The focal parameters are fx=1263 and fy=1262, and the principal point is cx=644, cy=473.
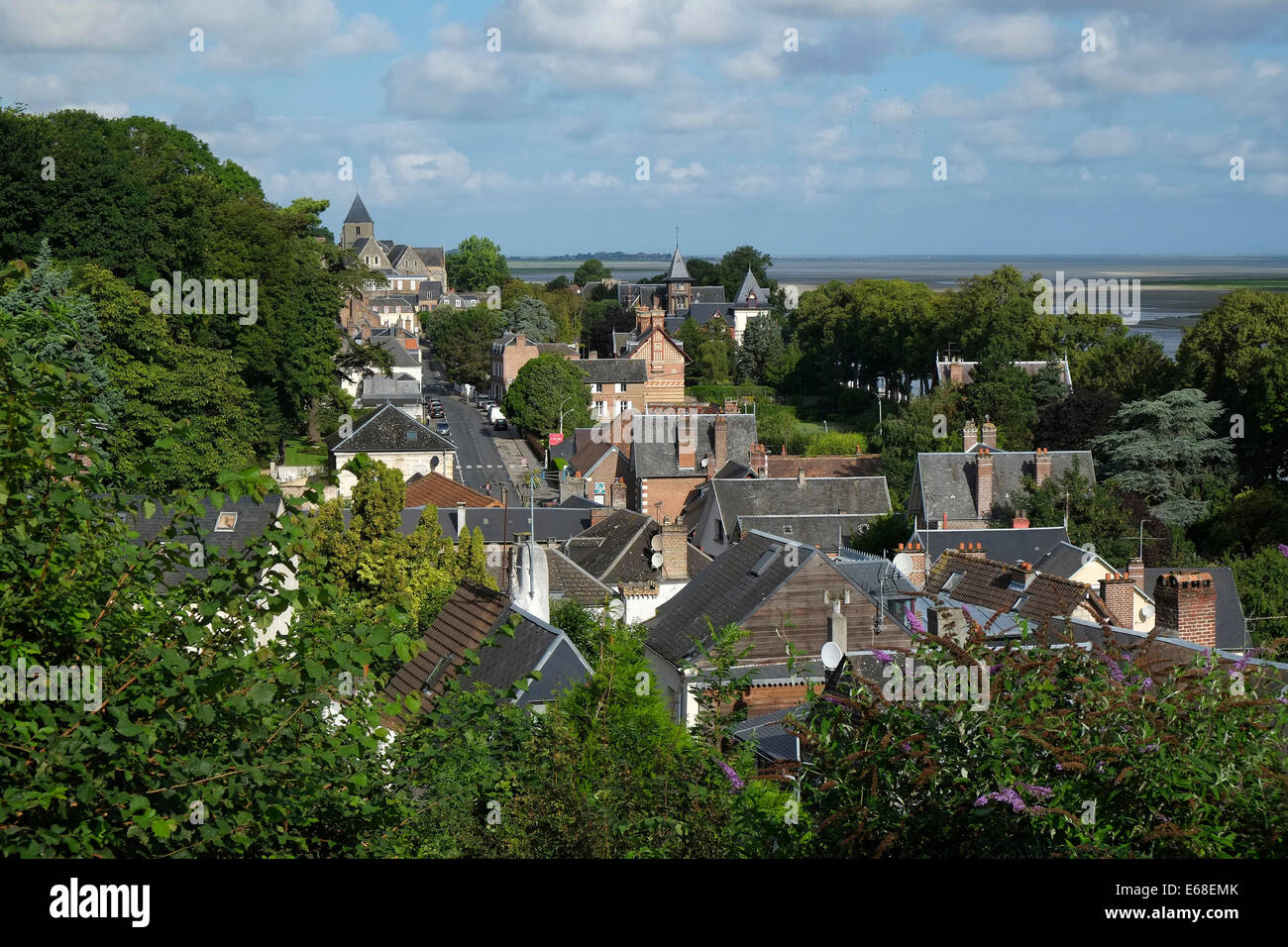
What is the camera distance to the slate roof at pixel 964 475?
46125 millimetres

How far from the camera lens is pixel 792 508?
46531 millimetres

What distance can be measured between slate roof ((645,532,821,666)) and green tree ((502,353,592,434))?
5093 cm

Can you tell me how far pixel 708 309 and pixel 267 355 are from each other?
9228 cm

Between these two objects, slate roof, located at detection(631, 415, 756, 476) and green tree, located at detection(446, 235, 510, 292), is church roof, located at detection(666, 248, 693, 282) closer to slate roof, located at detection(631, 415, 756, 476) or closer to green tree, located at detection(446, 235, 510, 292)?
green tree, located at detection(446, 235, 510, 292)

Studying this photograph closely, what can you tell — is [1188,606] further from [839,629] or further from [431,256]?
[431,256]

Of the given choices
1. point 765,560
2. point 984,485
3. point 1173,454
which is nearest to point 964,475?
point 984,485

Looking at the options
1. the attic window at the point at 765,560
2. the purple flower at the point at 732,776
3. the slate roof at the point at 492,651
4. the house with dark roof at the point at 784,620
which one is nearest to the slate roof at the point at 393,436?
the house with dark roof at the point at 784,620

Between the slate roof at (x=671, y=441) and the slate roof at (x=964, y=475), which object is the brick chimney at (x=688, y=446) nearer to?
the slate roof at (x=671, y=441)

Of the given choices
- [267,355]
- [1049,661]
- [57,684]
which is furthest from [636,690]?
[267,355]

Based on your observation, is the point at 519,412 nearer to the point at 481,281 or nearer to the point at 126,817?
the point at 126,817

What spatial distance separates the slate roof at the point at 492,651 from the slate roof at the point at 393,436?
39.5 m

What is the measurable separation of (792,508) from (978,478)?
22.8ft
